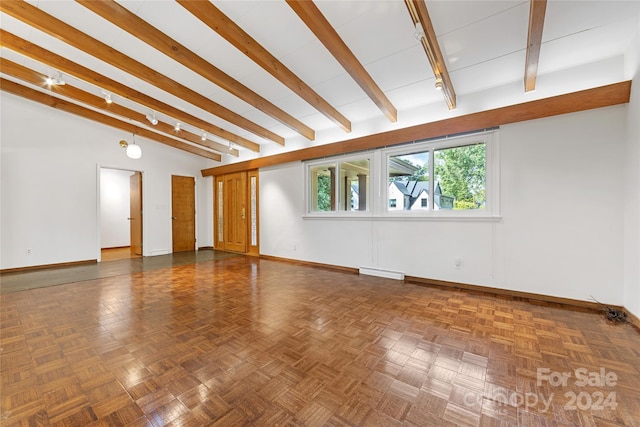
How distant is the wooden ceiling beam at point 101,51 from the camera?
2725 millimetres

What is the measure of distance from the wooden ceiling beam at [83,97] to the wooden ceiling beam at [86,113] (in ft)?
1.46

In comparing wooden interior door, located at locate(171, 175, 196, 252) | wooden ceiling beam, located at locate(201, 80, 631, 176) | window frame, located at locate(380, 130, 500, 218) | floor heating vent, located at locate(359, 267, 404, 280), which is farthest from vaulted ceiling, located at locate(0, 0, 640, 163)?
wooden interior door, located at locate(171, 175, 196, 252)

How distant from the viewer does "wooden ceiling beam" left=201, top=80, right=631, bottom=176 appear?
9.41 feet

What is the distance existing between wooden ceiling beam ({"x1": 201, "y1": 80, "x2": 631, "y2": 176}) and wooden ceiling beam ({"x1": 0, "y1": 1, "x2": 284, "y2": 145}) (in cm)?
205

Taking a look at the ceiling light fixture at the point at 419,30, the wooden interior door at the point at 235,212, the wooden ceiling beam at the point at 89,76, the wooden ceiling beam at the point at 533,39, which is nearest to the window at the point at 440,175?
the wooden ceiling beam at the point at 533,39

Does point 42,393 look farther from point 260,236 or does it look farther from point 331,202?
point 260,236

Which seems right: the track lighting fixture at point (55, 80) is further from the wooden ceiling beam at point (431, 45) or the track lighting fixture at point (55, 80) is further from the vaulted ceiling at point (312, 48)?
the wooden ceiling beam at point (431, 45)

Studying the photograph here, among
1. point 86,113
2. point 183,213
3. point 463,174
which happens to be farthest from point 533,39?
point 183,213

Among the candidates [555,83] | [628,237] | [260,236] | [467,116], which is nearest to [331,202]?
[260,236]

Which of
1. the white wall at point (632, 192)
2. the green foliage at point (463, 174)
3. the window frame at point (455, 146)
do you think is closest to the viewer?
the white wall at point (632, 192)

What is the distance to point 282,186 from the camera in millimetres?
6164

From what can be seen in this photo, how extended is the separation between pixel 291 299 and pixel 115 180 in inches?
311

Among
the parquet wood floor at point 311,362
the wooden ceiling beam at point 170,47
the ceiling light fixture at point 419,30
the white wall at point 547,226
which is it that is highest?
the wooden ceiling beam at point 170,47

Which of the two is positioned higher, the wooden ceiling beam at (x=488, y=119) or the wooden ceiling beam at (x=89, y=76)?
the wooden ceiling beam at (x=89, y=76)
